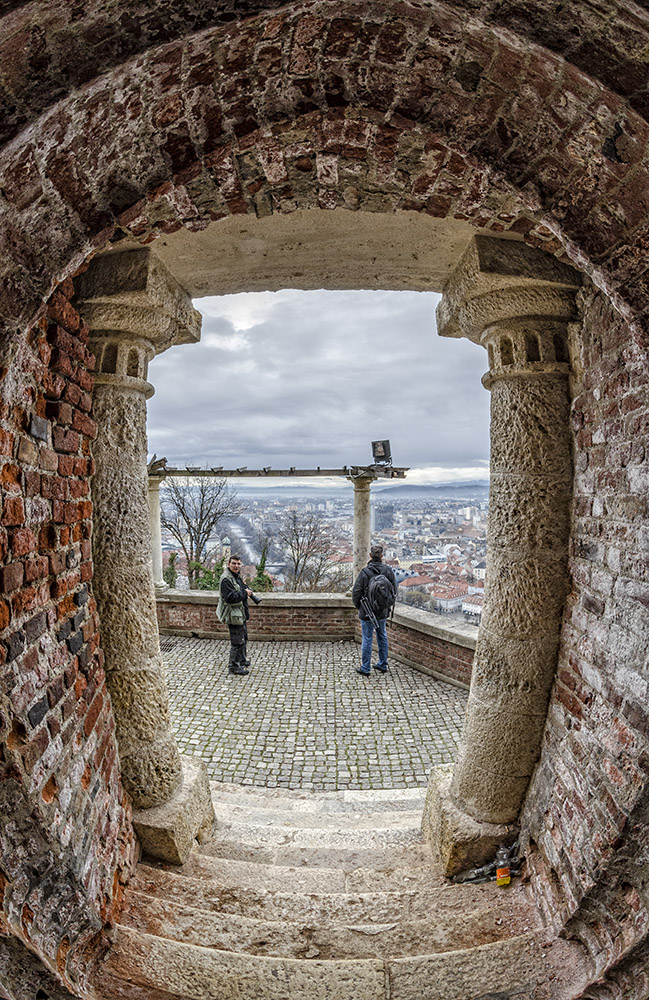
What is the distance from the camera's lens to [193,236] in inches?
78.9

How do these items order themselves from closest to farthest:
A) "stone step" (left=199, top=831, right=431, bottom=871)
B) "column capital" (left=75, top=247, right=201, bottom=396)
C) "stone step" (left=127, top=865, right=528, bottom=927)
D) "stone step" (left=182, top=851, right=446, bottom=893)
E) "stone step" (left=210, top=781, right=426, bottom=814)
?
"stone step" (left=127, top=865, right=528, bottom=927)
"column capital" (left=75, top=247, right=201, bottom=396)
"stone step" (left=182, top=851, right=446, bottom=893)
"stone step" (left=199, top=831, right=431, bottom=871)
"stone step" (left=210, top=781, right=426, bottom=814)

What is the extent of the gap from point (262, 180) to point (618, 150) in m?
1.00

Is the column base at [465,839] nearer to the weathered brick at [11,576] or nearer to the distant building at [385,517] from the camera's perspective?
the weathered brick at [11,576]

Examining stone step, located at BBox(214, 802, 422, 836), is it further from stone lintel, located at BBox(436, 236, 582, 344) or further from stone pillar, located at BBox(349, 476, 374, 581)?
stone pillar, located at BBox(349, 476, 374, 581)

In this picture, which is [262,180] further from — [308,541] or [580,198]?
[308,541]

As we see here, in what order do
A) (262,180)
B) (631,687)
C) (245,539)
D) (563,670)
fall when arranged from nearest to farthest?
(262,180) < (631,687) < (563,670) < (245,539)

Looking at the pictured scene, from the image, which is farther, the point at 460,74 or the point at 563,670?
the point at 563,670

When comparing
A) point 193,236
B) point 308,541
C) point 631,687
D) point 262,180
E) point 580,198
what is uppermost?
point 193,236

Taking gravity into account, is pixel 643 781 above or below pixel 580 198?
below

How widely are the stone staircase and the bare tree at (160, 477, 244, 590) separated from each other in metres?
13.9

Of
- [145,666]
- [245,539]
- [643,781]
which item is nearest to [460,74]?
[643,781]

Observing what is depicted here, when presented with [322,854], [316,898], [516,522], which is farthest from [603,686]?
[322,854]

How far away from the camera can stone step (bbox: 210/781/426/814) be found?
127 inches

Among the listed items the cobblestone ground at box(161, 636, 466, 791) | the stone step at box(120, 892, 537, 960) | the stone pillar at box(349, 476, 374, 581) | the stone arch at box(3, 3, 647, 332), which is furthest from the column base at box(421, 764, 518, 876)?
the stone pillar at box(349, 476, 374, 581)
